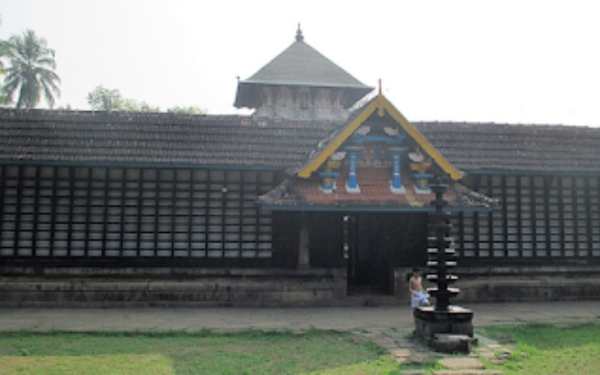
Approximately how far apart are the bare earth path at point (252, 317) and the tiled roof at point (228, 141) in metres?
3.43

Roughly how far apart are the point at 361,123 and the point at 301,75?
50.6 ft

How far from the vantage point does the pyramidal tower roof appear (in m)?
26.1

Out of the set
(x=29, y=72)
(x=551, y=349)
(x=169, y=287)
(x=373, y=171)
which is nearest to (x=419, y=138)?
(x=373, y=171)

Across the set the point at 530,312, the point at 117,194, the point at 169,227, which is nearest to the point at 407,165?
the point at 530,312

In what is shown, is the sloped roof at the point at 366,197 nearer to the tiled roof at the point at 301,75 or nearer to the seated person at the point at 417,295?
the seated person at the point at 417,295

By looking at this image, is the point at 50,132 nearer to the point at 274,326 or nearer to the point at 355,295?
the point at 274,326

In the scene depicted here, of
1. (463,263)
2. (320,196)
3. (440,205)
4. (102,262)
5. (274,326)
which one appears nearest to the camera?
(440,205)

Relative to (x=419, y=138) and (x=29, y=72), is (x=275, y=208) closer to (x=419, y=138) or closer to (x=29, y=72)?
(x=419, y=138)

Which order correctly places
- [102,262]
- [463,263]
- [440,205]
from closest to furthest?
[440,205] → [102,262] → [463,263]

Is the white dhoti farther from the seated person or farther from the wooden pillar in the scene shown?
the wooden pillar

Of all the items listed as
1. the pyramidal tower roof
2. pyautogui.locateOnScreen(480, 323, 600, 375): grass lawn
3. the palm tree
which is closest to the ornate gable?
pyautogui.locateOnScreen(480, 323, 600, 375): grass lawn

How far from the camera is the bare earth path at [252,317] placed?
10117 mm

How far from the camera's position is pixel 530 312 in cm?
1205

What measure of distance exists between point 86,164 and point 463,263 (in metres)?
9.67
